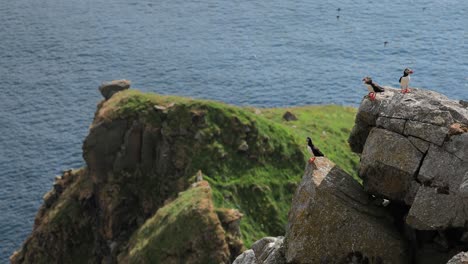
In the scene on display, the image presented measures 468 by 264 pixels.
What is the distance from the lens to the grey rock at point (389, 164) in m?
35.8

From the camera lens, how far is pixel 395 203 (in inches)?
1483

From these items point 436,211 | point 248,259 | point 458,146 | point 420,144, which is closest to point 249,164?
point 248,259

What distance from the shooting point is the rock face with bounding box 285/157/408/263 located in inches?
1380

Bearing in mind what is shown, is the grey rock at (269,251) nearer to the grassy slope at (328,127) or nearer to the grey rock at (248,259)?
the grey rock at (248,259)

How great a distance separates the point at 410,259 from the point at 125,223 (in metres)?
64.1

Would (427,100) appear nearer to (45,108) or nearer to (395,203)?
(395,203)

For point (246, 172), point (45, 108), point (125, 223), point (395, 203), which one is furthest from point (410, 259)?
point (45, 108)

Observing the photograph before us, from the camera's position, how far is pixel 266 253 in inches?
1590

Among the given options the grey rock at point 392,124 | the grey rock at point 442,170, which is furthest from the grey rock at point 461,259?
the grey rock at point 392,124

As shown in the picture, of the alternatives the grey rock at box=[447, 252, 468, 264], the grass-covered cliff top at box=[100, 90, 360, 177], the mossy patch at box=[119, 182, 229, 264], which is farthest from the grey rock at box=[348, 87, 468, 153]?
the grass-covered cliff top at box=[100, 90, 360, 177]

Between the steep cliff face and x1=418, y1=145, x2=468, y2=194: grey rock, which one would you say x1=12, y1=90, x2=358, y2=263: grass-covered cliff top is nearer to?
the steep cliff face

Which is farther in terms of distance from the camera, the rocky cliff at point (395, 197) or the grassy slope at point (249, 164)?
the grassy slope at point (249, 164)

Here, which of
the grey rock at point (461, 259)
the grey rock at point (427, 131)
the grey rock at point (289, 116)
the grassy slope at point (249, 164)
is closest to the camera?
the grey rock at point (461, 259)

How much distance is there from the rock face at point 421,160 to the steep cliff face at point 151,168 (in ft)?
160
